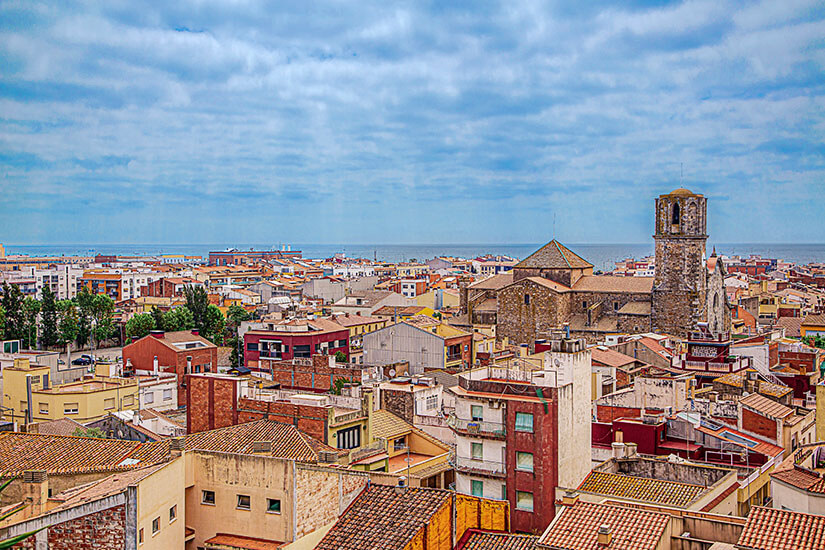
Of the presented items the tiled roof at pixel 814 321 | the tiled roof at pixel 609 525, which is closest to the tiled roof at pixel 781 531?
the tiled roof at pixel 609 525

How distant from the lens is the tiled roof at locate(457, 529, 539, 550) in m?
13.9

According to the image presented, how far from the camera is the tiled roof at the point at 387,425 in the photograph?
22734 mm

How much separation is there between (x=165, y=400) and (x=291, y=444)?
1909 centimetres

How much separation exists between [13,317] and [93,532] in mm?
54421

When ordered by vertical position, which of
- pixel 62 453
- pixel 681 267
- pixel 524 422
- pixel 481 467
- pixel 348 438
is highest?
pixel 681 267

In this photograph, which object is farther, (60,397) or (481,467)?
(60,397)

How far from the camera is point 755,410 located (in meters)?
23.7

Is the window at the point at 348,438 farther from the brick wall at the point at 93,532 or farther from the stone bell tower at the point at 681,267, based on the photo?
the stone bell tower at the point at 681,267

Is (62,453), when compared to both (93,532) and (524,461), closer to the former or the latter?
(93,532)

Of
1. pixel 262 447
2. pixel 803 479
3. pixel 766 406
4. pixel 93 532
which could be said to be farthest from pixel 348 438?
pixel 766 406

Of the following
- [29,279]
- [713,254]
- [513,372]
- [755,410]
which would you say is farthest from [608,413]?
[29,279]

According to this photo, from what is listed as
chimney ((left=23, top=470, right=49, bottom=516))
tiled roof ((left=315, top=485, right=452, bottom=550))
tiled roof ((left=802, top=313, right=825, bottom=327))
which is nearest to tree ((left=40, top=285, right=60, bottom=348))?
chimney ((left=23, top=470, right=49, bottom=516))

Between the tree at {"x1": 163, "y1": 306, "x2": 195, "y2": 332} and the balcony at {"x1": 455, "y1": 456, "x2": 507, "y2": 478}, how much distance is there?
1801 inches

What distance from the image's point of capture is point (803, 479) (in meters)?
16.4
